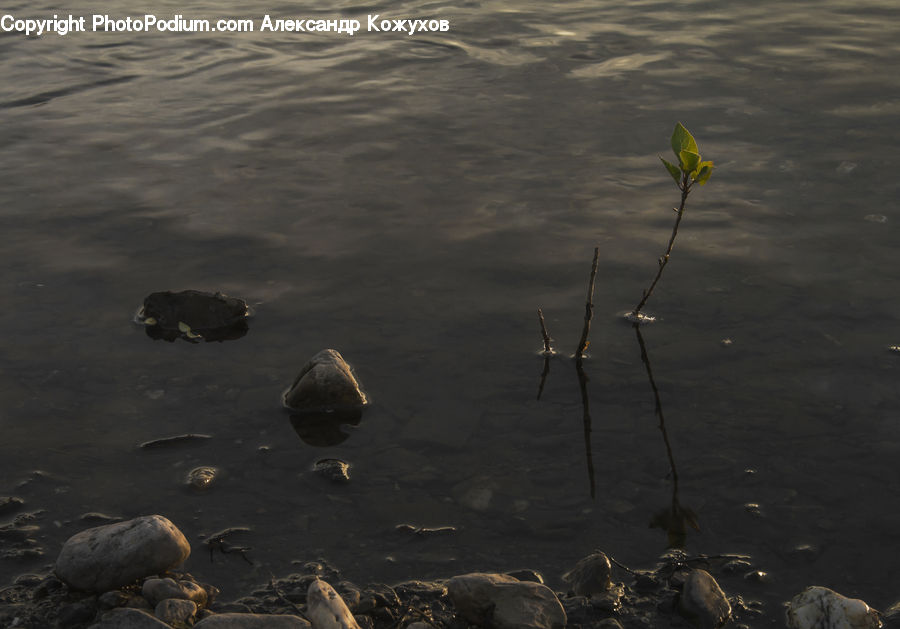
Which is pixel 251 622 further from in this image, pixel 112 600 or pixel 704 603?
pixel 704 603

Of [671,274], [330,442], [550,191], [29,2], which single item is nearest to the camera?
[330,442]

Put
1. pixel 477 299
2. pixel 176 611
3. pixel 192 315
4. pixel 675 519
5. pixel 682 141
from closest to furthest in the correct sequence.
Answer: pixel 176 611 < pixel 675 519 < pixel 682 141 < pixel 192 315 < pixel 477 299

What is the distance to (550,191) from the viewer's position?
22.9 ft

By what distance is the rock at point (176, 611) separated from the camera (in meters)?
3.16

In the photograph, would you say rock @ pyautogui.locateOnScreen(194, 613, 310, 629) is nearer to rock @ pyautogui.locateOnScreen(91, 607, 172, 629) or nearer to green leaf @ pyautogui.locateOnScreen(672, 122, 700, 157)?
rock @ pyautogui.locateOnScreen(91, 607, 172, 629)

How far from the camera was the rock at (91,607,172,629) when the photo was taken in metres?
3.05

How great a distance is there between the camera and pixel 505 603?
10.5 feet

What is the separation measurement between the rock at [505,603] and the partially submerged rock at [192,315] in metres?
2.56

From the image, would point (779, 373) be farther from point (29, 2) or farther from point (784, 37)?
point (29, 2)

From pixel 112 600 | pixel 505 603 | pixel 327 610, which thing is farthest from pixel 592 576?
pixel 112 600

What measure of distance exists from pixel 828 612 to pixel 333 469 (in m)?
2.07

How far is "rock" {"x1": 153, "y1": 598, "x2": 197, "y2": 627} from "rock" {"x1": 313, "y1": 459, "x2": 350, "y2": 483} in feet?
3.22

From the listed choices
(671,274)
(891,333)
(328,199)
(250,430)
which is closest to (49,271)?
(328,199)

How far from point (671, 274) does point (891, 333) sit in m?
1.29
